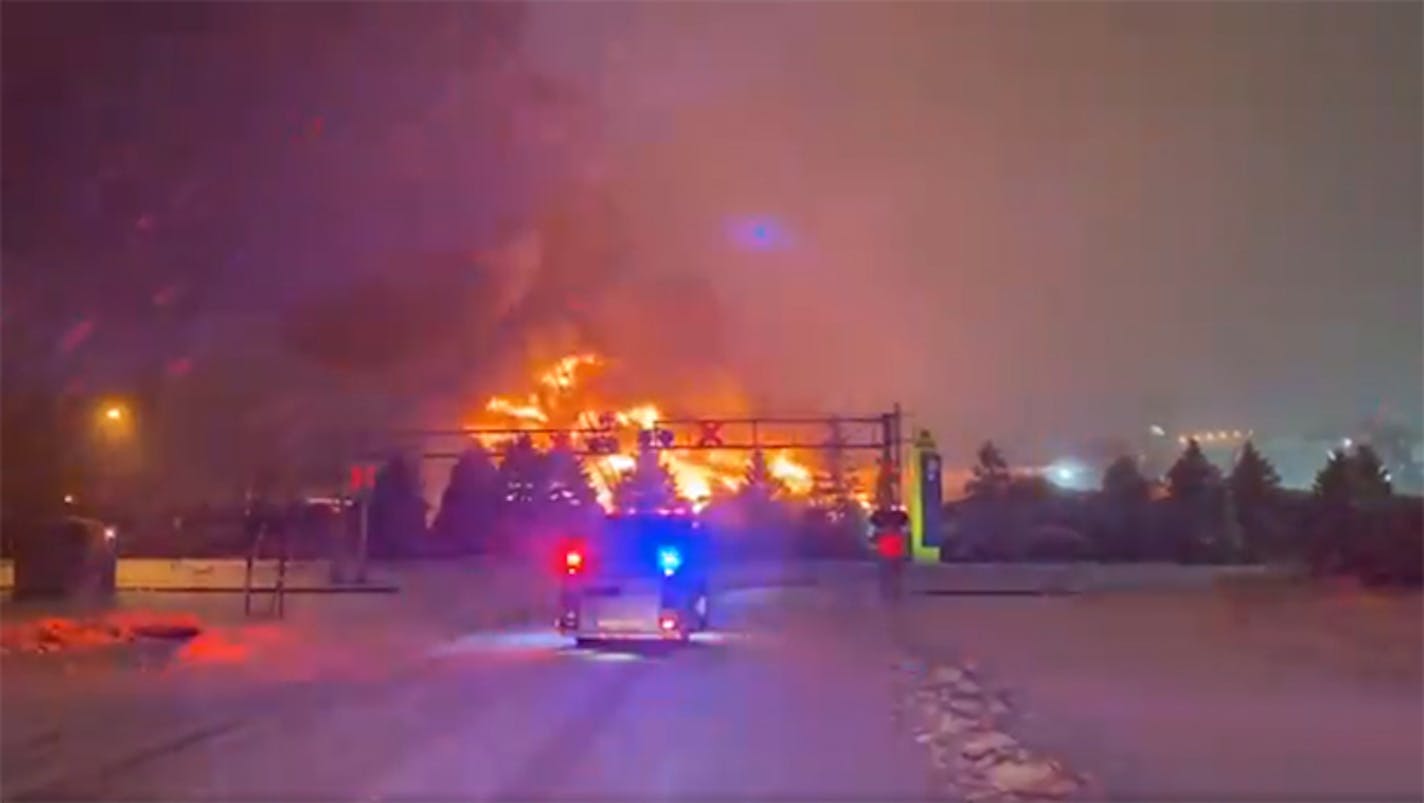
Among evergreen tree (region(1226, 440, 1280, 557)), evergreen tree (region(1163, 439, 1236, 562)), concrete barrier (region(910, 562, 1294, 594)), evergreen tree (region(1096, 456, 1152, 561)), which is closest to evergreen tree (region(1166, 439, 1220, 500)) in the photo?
evergreen tree (region(1163, 439, 1236, 562))

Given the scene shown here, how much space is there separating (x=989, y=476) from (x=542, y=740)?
48.2 m

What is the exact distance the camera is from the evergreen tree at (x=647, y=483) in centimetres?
4994

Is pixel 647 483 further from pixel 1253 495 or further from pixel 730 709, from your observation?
pixel 730 709

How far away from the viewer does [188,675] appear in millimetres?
16188

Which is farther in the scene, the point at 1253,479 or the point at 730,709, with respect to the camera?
the point at 1253,479

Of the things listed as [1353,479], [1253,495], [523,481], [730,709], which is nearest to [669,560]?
[730,709]

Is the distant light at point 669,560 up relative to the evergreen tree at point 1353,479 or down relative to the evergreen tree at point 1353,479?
down

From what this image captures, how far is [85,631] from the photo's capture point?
2064cm

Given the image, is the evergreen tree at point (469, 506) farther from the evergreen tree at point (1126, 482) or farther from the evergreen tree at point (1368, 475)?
the evergreen tree at point (1368, 475)

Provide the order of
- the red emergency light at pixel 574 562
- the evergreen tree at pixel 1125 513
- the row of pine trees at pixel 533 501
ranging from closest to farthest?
the red emergency light at pixel 574 562, the evergreen tree at pixel 1125 513, the row of pine trees at pixel 533 501

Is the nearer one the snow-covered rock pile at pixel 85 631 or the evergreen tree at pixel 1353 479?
the snow-covered rock pile at pixel 85 631

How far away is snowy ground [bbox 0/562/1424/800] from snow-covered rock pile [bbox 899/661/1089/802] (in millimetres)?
55

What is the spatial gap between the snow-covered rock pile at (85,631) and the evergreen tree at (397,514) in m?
25.8

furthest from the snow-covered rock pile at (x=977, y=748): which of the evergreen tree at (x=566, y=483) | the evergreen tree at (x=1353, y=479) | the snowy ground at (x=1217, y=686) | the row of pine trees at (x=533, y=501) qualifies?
the evergreen tree at (x=566, y=483)
